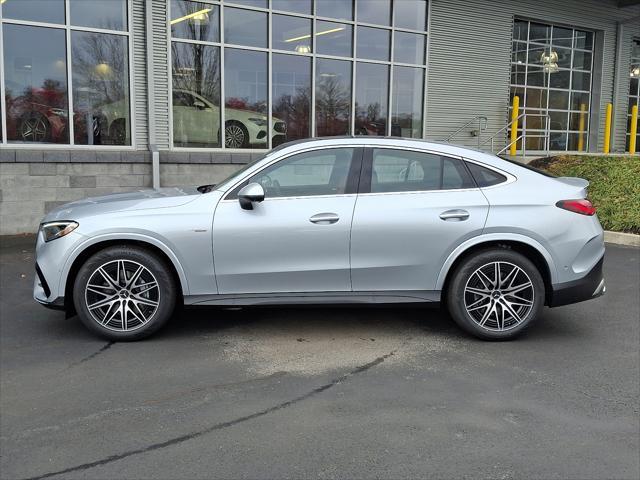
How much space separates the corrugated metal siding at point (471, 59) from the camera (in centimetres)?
1536

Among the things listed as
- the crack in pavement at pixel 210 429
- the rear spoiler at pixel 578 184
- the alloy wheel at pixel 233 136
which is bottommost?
the crack in pavement at pixel 210 429

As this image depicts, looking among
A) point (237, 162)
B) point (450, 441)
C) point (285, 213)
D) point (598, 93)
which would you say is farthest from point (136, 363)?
point (598, 93)

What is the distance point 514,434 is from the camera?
144 inches

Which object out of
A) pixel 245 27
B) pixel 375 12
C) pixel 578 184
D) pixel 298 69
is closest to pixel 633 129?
pixel 375 12

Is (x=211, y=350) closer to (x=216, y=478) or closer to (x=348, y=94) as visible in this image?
(x=216, y=478)

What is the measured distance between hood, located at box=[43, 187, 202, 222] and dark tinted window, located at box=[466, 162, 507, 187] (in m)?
2.33

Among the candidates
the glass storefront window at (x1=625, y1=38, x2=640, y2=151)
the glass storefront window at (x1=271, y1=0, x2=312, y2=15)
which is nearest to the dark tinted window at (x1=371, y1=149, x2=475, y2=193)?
the glass storefront window at (x1=271, y1=0, x2=312, y2=15)

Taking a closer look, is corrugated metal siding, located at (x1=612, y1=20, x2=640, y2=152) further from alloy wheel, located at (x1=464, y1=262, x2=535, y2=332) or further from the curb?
alloy wheel, located at (x1=464, y1=262, x2=535, y2=332)

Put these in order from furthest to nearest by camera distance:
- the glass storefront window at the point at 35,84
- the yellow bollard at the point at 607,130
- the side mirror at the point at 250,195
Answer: the yellow bollard at the point at 607,130 → the glass storefront window at the point at 35,84 → the side mirror at the point at 250,195

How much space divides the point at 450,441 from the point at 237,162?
9.70 metres

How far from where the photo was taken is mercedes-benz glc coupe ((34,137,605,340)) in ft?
16.9

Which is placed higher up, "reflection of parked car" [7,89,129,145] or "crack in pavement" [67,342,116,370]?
"reflection of parked car" [7,89,129,145]

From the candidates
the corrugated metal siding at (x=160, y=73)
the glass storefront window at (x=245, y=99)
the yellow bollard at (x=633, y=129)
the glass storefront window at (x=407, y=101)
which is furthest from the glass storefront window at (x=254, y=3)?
the yellow bollard at (x=633, y=129)

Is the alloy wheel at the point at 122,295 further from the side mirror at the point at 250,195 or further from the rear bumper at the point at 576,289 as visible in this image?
the rear bumper at the point at 576,289
